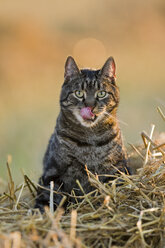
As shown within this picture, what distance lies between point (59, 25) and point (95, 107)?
27.5 ft

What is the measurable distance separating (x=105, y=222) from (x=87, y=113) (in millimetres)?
1368

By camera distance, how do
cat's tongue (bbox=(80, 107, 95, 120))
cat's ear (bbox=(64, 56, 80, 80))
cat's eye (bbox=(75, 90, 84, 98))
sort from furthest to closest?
cat's ear (bbox=(64, 56, 80, 80)), cat's eye (bbox=(75, 90, 84, 98)), cat's tongue (bbox=(80, 107, 95, 120))

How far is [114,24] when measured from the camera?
12500 mm

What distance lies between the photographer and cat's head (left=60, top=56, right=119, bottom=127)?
3.99 m

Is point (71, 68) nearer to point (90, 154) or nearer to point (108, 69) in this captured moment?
Result: point (108, 69)

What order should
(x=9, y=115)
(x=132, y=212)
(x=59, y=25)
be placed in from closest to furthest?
(x=132, y=212), (x=9, y=115), (x=59, y=25)

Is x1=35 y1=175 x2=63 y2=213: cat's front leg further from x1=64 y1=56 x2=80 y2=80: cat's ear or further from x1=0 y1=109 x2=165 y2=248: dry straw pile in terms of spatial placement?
x1=64 y1=56 x2=80 y2=80: cat's ear

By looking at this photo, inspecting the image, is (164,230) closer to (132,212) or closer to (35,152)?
(132,212)

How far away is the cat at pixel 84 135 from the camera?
4.00 metres

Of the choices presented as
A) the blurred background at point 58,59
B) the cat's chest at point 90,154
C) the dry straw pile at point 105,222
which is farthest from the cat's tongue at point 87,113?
the blurred background at point 58,59

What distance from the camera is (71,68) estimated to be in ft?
13.9

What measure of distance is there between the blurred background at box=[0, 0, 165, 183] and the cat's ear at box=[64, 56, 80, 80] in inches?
79.5

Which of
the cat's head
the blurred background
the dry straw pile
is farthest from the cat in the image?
the blurred background

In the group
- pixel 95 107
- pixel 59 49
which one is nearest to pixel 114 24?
pixel 59 49
